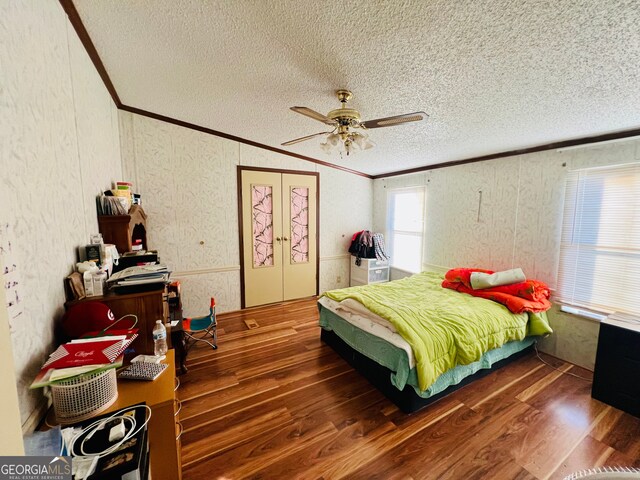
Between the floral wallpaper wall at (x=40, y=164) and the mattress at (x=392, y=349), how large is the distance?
1.92m

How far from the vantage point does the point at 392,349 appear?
6.53 ft

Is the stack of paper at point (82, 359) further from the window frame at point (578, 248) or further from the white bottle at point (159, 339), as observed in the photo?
the window frame at point (578, 248)

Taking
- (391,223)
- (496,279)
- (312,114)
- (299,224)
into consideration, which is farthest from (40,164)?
(391,223)

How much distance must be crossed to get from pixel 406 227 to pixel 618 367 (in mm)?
2950

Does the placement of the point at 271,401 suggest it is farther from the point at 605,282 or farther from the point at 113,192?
the point at 605,282

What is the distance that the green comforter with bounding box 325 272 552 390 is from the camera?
194 cm

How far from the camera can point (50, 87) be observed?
1.35m

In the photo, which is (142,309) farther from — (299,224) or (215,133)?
(299,224)

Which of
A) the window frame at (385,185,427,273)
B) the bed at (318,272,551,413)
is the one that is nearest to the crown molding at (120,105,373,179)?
the window frame at (385,185,427,273)

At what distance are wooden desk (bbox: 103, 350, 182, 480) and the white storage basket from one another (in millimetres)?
68

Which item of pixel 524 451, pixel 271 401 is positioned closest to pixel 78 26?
pixel 271 401

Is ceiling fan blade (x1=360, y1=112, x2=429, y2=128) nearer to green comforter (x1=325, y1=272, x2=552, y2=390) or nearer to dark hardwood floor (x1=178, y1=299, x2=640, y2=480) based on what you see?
green comforter (x1=325, y1=272, x2=552, y2=390)

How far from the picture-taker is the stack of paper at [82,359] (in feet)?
3.18

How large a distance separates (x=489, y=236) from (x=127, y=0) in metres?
3.96
